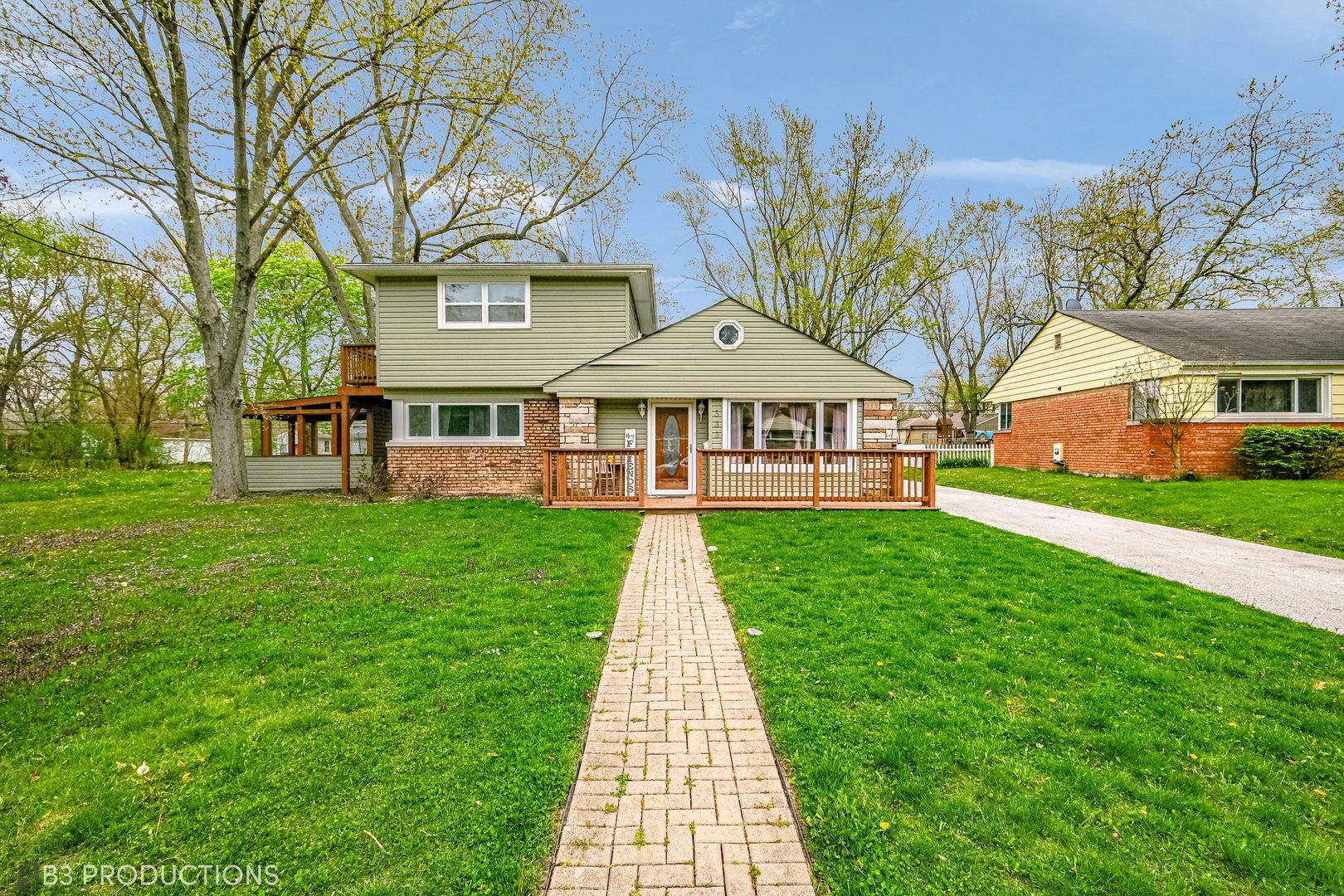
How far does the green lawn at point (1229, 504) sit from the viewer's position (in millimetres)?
8391

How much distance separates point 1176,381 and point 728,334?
466 inches

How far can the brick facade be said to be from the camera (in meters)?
13.9

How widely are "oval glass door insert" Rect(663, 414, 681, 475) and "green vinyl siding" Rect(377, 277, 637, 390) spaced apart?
8.34ft

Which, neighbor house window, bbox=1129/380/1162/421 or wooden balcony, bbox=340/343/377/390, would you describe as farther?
neighbor house window, bbox=1129/380/1162/421

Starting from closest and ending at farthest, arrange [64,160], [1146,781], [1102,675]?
[1146,781] < [1102,675] < [64,160]

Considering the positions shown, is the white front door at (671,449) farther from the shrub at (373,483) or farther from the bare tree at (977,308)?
the bare tree at (977,308)

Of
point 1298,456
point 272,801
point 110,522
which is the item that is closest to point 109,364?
point 110,522

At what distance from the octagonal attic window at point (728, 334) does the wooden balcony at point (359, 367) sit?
878 centimetres

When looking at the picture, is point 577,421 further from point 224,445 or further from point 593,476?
point 224,445

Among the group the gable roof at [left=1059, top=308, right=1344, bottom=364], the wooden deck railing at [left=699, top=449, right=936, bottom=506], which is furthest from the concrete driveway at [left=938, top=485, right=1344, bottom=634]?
the gable roof at [left=1059, top=308, right=1344, bottom=364]

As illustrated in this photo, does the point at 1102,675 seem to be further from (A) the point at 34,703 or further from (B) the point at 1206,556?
(A) the point at 34,703

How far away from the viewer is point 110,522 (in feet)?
31.1

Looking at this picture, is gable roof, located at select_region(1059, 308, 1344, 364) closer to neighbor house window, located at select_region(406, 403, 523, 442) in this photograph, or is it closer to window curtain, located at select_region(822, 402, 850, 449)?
window curtain, located at select_region(822, 402, 850, 449)

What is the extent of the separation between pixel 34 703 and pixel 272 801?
7.45 feet
